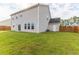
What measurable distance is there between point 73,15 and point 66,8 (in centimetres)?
10

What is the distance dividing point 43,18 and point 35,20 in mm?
81

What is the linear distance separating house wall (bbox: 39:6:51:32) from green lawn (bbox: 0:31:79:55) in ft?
0.20

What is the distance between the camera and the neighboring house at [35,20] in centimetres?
181

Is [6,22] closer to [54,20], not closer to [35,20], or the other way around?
[35,20]

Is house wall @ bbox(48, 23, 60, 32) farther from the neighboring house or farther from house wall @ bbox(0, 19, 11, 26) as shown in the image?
house wall @ bbox(0, 19, 11, 26)

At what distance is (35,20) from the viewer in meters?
1.83

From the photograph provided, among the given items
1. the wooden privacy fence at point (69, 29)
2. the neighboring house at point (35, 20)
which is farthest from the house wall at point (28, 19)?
the wooden privacy fence at point (69, 29)

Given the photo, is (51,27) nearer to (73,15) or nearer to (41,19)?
(41,19)

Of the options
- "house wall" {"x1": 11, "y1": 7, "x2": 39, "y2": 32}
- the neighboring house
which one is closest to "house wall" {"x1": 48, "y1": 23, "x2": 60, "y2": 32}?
the neighboring house

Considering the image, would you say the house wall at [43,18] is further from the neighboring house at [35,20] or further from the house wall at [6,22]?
the house wall at [6,22]

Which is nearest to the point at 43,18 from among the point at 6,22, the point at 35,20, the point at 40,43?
the point at 35,20

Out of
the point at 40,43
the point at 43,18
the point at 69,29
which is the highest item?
the point at 43,18

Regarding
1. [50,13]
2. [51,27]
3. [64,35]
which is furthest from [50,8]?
[64,35]
